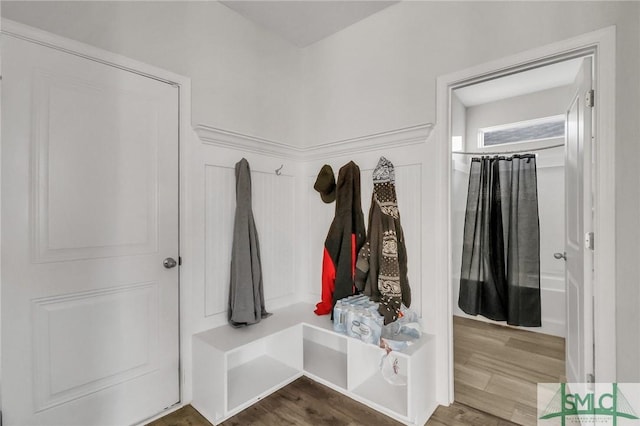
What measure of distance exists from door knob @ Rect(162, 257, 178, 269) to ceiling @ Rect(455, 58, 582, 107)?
8.37 feet

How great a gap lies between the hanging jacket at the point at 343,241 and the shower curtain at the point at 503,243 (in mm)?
1487

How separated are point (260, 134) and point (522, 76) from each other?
2393 millimetres

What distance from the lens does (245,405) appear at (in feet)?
5.86

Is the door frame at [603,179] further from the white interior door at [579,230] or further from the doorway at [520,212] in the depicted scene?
the doorway at [520,212]

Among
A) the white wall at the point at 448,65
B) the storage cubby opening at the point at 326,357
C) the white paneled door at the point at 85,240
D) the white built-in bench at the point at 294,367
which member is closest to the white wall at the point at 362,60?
the white wall at the point at 448,65

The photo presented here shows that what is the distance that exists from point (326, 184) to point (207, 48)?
121cm

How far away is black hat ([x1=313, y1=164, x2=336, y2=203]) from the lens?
2318mm

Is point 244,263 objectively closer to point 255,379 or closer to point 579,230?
point 255,379

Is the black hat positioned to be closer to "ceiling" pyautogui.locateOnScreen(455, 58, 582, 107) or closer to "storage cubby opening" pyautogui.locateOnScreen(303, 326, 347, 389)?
"storage cubby opening" pyautogui.locateOnScreen(303, 326, 347, 389)

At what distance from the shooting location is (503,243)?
2875mm

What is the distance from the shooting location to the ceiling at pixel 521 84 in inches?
104

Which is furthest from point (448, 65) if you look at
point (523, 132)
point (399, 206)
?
point (523, 132)

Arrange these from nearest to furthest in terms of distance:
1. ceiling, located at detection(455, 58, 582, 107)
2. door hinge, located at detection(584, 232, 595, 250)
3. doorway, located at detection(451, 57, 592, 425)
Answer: door hinge, located at detection(584, 232, 595, 250)
doorway, located at detection(451, 57, 592, 425)
ceiling, located at detection(455, 58, 582, 107)

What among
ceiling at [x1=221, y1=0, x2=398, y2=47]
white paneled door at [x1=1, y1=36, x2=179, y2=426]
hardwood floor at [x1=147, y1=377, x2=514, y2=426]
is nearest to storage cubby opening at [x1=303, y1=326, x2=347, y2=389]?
hardwood floor at [x1=147, y1=377, x2=514, y2=426]
